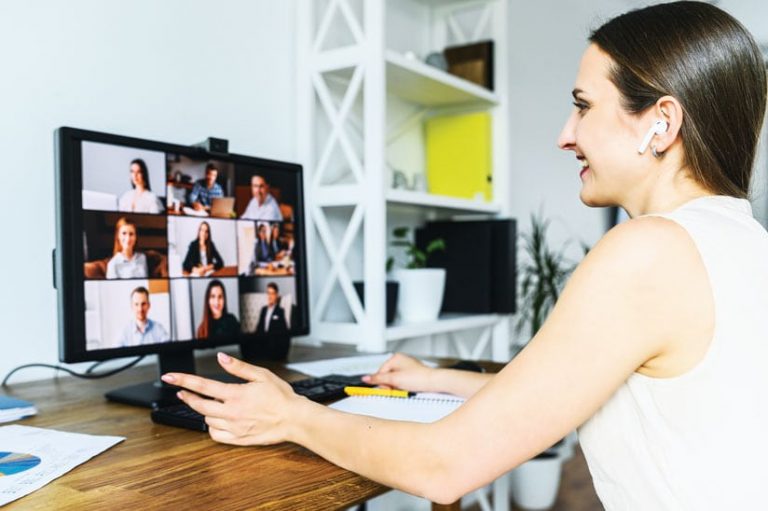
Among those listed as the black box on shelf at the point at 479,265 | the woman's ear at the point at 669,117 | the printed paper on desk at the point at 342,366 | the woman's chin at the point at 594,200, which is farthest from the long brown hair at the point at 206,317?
the black box on shelf at the point at 479,265

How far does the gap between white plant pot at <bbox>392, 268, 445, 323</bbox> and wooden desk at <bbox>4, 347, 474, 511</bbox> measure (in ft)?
3.17

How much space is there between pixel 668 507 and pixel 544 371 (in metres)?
0.19

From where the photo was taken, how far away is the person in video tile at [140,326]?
3.47 feet

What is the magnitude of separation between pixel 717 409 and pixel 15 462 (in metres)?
0.76

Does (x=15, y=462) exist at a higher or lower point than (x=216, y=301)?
lower

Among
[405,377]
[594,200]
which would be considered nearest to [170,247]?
[405,377]

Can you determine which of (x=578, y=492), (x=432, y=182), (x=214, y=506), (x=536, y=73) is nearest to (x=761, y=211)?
(x=536, y=73)

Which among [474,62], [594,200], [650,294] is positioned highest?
[474,62]

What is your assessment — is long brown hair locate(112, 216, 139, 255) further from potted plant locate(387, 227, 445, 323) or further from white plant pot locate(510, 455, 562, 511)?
white plant pot locate(510, 455, 562, 511)

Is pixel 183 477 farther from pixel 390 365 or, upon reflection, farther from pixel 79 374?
pixel 79 374

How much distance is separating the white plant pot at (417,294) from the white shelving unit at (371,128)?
0.17 feet

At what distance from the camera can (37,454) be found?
2.65ft

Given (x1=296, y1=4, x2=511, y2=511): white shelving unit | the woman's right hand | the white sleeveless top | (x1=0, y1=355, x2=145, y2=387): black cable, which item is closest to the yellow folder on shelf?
(x1=296, y1=4, x2=511, y2=511): white shelving unit

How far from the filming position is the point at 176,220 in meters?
1.14
